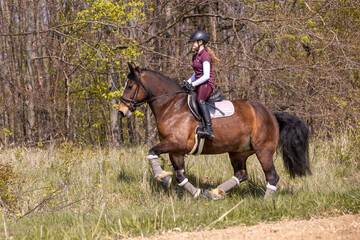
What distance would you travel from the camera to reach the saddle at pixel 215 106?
6809 mm

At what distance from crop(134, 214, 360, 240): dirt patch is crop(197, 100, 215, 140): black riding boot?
6.85 feet

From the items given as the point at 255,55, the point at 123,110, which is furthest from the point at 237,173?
the point at 255,55

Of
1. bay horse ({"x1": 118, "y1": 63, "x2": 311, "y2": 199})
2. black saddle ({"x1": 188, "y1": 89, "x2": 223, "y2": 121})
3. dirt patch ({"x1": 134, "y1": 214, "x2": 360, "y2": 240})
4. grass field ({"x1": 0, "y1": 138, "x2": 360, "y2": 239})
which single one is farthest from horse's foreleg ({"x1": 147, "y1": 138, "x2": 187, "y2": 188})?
dirt patch ({"x1": 134, "y1": 214, "x2": 360, "y2": 240})

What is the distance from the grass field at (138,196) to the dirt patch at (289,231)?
0.23 meters

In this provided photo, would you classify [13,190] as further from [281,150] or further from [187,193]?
[281,150]

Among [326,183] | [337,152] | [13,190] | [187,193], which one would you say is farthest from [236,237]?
[337,152]

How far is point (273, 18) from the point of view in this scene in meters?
10.2

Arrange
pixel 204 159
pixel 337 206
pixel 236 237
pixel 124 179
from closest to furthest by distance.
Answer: pixel 236 237 → pixel 337 206 → pixel 124 179 → pixel 204 159

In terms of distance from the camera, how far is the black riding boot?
6625 mm

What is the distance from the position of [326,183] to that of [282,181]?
102 cm

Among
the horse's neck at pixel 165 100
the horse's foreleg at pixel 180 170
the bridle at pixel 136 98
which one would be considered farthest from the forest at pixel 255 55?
the horse's foreleg at pixel 180 170

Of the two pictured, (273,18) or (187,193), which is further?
(273,18)

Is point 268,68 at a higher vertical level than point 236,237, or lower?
higher

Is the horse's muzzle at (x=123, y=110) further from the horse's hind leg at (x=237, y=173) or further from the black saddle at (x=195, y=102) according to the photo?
the horse's hind leg at (x=237, y=173)
